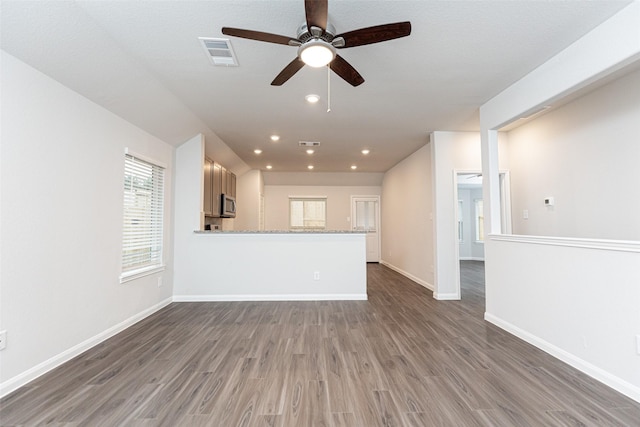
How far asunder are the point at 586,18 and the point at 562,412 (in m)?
2.64

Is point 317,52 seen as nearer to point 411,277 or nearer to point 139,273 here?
point 139,273

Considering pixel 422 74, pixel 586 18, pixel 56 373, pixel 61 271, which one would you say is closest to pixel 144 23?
pixel 61 271

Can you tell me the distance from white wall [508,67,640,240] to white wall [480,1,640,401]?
0.05 m

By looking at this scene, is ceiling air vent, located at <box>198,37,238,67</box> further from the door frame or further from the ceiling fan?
the door frame

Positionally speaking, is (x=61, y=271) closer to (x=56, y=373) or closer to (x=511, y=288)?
(x=56, y=373)

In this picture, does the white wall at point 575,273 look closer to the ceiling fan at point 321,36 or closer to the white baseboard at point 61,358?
the ceiling fan at point 321,36

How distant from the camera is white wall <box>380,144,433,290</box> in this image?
504 centimetres

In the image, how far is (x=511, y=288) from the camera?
10.1 feet

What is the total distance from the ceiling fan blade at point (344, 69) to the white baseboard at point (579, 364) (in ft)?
9.21

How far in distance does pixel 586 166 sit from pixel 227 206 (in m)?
5.35

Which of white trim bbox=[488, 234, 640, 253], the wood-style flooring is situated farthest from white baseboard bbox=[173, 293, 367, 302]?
white trim bbox=[488, 234, 640, 253]

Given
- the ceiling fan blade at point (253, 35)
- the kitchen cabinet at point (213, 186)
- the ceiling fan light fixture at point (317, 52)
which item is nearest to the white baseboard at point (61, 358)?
the kitchen cabinet at point (213, 186)

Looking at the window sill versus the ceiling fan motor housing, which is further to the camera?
the window sill

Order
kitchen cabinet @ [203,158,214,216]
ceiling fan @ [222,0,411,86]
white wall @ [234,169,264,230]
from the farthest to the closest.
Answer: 1. white wall @ [234,169,264,230]
2. kitchen cabinet @ [203,158,214,216]
3. ceiling fan @ [222,0,411,86]
